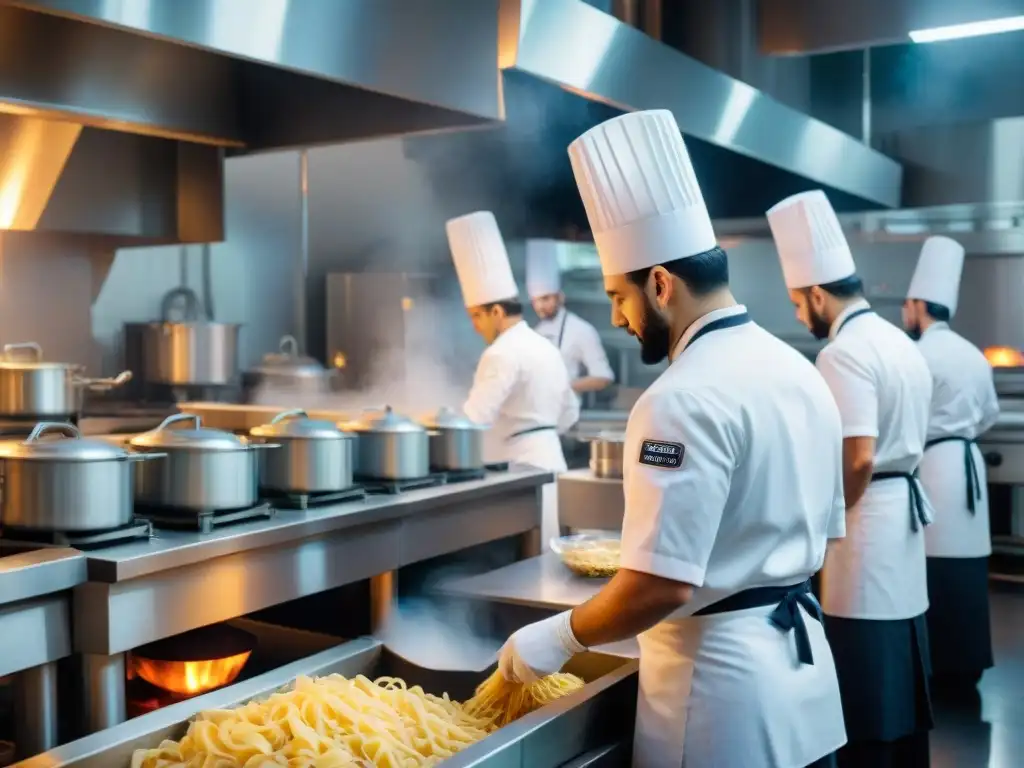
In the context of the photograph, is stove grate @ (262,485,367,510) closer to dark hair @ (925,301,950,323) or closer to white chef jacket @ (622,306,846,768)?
white chef jacket @ (622,306,846,768)

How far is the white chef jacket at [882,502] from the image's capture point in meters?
3.11

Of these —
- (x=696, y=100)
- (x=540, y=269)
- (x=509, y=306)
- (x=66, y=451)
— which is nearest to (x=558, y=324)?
(x=540, y=269)

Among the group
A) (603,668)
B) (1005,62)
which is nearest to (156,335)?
(603,668)

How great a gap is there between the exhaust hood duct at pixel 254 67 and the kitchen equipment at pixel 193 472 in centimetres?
66

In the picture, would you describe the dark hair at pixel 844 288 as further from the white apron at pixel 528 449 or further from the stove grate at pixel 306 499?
the stove grate at pixel 306 499

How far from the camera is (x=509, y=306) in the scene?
160 inches

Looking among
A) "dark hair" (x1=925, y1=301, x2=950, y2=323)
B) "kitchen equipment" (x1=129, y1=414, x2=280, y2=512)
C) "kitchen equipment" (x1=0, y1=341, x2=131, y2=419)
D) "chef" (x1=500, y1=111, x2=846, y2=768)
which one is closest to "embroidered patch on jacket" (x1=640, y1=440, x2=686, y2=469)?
"chef" (x1=500, y1=111, x2=846, y2=768)

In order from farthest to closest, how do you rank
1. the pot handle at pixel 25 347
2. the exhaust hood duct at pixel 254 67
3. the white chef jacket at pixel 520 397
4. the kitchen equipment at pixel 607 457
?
the white chef jacket at pixel 520 397, the pot handle at pixel 25 347, the kitchen equipment at pixel 607 457, the exhaust hood duct at pixel 254 67

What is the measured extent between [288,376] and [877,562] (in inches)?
107

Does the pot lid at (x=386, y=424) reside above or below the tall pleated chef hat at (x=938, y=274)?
below

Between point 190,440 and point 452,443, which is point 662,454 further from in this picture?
point 452,443

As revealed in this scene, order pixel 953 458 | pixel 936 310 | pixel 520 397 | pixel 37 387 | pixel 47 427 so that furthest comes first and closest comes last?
pixel 936 310
pixel 953 458
pixel 520 397
pixel 37 387
pixel 47 427

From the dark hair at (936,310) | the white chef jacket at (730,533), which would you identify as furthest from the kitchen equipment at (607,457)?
the dark hair at (936,310)

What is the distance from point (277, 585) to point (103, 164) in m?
2.09
